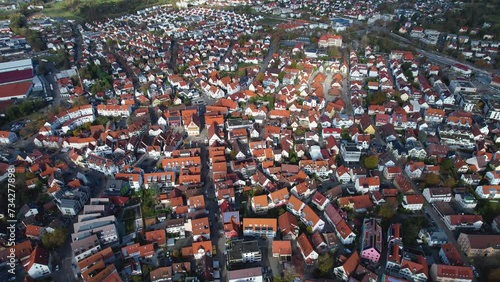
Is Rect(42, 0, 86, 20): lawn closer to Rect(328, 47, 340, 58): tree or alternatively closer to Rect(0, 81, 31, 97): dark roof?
Rect(0, 81, 31, 97): dark roof

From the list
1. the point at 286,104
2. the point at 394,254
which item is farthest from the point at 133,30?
the point at 394,254

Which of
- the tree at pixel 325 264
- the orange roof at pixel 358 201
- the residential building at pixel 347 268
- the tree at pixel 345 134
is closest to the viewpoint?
the residential building at pixel 347 268

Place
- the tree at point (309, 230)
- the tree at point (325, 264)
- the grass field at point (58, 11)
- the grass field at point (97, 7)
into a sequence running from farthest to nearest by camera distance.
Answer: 1. the grass field at point (58, 11)
2. the grass field at point (97, 7)
3. the tree at point (309, 230)
4. the tree at point (325, 264)

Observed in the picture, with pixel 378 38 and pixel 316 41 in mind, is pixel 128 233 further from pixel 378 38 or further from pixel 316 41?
pixel 378 38

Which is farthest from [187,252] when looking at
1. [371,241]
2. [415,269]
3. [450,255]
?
[450,255]

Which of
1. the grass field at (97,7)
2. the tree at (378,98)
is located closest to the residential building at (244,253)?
the tree at (378,98)

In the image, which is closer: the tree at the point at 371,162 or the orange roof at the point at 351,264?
the orange roof at the point at 351,264

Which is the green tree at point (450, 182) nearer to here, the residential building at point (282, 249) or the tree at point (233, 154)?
the residential building at point (282, 249)
